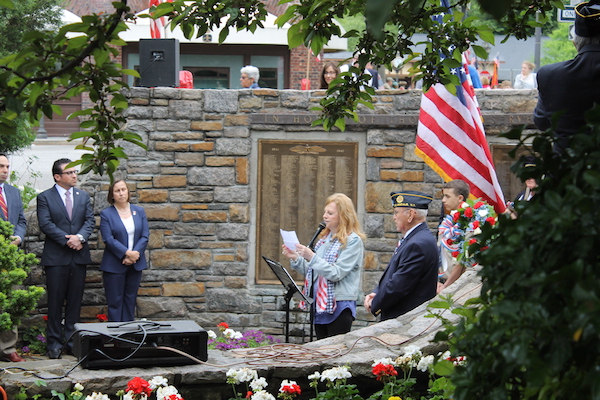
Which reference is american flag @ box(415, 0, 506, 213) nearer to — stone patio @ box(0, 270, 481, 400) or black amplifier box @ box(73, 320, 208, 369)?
stone patio @ box(0, 270, 481, 400)

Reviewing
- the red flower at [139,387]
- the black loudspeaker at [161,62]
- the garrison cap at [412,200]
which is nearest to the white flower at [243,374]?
the red flower at [139,387]

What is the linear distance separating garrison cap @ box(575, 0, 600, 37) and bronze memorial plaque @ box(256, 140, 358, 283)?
5.65 metres

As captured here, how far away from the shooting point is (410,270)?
220 inches

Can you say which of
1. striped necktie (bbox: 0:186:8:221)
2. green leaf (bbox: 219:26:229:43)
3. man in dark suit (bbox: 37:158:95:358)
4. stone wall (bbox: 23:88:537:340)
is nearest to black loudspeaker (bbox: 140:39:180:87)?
stone wall (bbox: 23:88:537:340)

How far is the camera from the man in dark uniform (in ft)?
9.81

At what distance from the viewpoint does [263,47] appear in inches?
629

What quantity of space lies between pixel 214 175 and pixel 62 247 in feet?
5.96

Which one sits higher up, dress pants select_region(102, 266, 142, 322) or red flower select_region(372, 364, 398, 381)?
red flower select_region(372, 364, 398, 381)

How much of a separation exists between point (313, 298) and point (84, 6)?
16133mm

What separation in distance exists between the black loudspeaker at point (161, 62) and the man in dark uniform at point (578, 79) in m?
6.12

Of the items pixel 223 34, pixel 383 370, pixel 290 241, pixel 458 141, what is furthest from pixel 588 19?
pixel 458 141

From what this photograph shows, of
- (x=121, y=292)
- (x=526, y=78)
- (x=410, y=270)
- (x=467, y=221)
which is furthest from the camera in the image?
(x=526, y=78)

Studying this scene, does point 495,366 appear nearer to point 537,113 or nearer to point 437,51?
point 537,113

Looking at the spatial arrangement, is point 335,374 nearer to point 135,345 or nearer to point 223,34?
point 135,345
